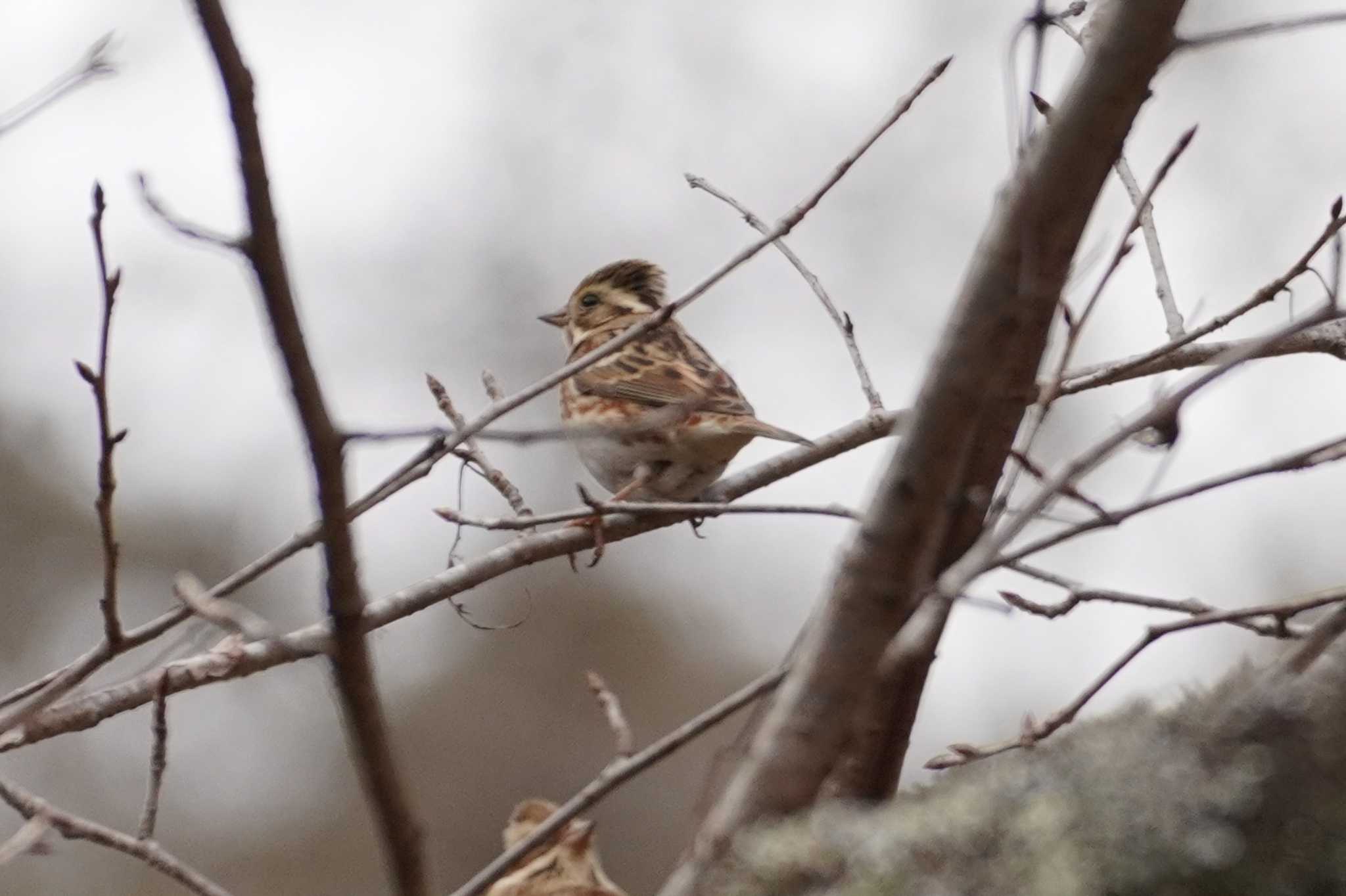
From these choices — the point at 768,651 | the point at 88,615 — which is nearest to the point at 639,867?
the point at 768,651

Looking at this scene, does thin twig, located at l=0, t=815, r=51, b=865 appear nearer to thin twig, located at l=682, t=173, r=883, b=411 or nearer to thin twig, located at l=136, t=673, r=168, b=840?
thin twig, located at l=136, t=673, r=168, b=840

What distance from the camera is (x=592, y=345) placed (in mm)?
6559

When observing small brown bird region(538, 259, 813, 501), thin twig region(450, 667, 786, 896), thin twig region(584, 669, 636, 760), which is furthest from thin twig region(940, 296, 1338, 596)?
small brown bird region(538, 259, 813, 501)

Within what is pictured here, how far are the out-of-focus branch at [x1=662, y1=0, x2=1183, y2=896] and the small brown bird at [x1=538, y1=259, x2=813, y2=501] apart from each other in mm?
2592

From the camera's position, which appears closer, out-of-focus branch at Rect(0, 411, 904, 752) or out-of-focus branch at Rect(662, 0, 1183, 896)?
out-of-focus branch at Rect(662, 0, 1183, 896)

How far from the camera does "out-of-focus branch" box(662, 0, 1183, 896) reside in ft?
4.64

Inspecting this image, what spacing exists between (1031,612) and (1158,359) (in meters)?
0.76

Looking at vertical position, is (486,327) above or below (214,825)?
above

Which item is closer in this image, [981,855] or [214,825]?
[981,855]

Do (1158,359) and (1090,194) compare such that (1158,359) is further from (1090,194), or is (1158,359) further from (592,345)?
(592,345)

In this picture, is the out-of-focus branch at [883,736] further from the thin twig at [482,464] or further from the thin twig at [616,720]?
the thin twig at [482,464]

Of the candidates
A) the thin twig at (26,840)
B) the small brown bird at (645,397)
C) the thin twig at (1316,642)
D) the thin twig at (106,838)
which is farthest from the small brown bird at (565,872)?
the small brown bird at (645,397)

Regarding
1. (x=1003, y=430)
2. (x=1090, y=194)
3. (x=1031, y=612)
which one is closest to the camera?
(x=1090, y=194)

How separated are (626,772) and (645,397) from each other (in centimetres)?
393
